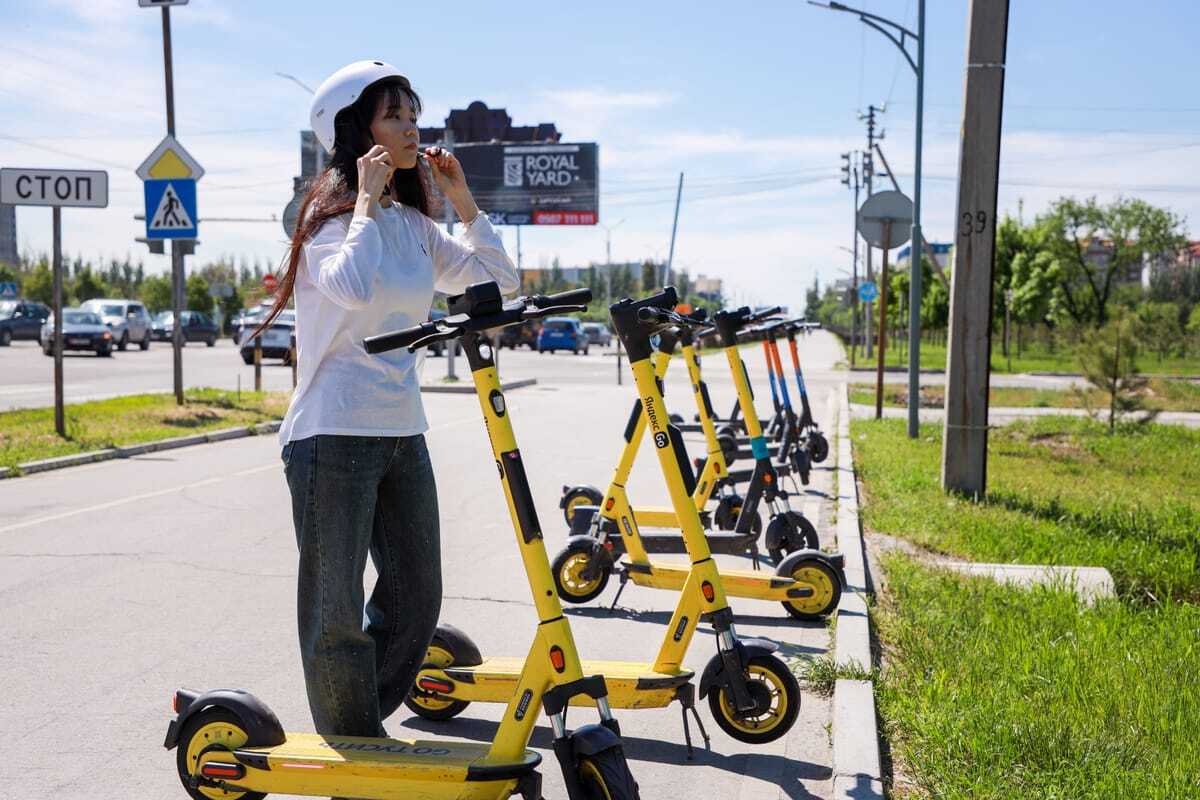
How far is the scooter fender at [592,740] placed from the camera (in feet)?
9.94

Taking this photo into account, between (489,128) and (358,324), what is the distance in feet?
159

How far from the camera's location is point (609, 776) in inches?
118

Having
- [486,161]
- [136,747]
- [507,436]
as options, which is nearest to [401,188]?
[507,436]

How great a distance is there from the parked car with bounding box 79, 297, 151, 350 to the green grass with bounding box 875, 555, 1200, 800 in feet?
134

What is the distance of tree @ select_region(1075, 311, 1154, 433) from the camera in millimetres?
15359

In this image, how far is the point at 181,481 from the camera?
36.6 feet

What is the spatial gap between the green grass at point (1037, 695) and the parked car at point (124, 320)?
40751mm

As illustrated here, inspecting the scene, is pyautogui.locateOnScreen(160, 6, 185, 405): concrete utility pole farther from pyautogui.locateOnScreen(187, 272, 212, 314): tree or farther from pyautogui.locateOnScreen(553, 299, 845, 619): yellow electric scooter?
pyautogui.locateOnScreen(187, 272, 212, 314): tree

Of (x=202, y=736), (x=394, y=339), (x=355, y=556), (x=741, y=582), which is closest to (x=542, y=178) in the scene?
(x=741, y=582)

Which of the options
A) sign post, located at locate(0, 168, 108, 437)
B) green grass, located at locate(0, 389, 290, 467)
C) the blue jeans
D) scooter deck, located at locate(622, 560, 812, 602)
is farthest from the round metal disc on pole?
the blue jeans

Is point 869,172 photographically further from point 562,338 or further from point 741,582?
point 741,582

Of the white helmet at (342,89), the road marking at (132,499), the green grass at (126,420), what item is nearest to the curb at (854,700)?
the white helmet at (342,89)

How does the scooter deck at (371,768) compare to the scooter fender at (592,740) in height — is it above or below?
below

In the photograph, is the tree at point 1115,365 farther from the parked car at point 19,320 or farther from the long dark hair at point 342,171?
the parked car at point 19,320
